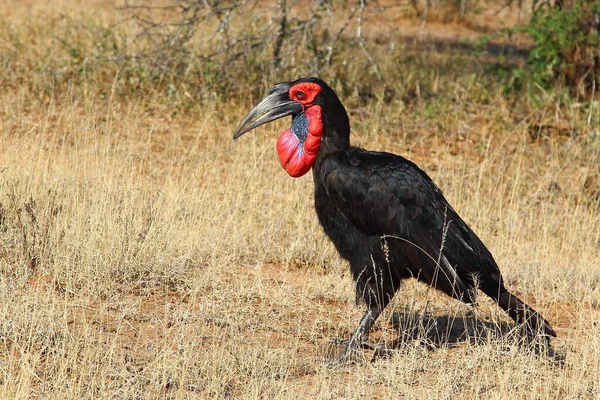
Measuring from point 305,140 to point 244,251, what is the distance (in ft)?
5.04

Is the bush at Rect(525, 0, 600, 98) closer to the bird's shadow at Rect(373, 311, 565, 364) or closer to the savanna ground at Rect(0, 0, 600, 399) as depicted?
the savanna ground at Rect(0, 0, 600, 399)

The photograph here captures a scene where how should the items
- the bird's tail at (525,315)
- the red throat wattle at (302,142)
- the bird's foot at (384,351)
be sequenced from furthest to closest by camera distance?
1. the red throat wattle at (302,142)
2. the bird's foot at (384,351)
3. the bird's tail at (525,315)

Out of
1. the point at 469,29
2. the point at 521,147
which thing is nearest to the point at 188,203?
the point at 521,147

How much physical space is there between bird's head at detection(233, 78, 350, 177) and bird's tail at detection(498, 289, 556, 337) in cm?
119

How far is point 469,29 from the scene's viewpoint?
1705cm

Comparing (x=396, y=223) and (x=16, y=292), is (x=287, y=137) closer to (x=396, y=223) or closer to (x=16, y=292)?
(x=396, y=223)

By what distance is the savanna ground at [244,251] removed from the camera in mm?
4242

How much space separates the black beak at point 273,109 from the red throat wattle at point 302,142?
0.08 meters

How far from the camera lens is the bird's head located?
16.0ft

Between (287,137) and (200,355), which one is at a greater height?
(287,137)

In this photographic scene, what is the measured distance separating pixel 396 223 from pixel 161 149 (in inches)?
172

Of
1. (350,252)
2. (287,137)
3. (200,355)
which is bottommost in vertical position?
(200,355)

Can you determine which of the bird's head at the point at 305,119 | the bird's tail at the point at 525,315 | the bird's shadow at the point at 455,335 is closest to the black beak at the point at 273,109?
the bird's head at the point at 305,119

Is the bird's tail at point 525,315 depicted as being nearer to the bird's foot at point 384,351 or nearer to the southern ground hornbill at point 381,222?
the southern ground hornbill at point 381,222
